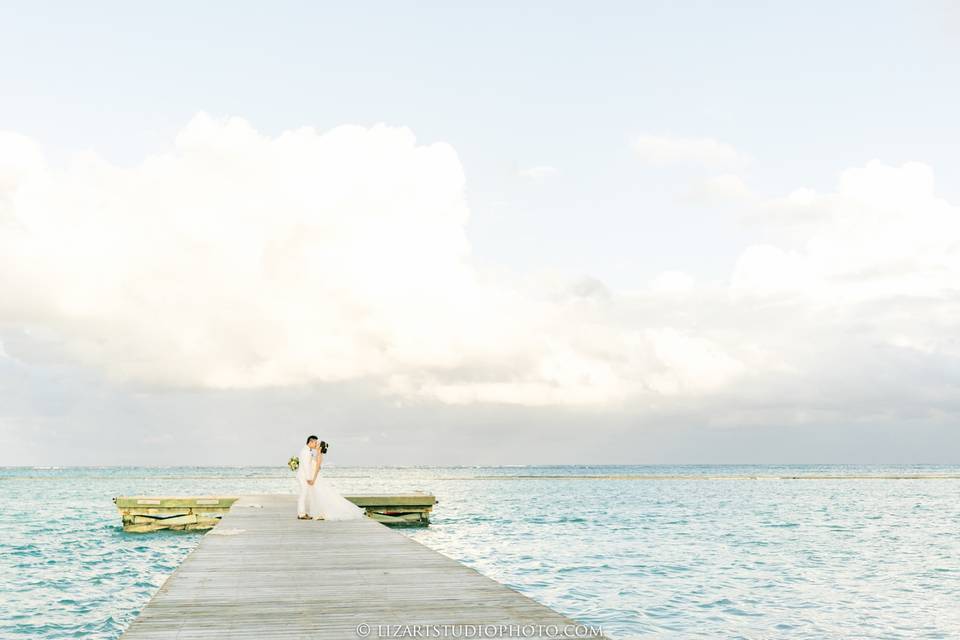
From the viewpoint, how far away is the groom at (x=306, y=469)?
21.3m

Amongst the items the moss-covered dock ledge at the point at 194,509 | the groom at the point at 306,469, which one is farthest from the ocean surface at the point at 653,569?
the groom at the point at 306,469

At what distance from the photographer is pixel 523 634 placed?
25.1ft

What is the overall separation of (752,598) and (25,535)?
31309 mm

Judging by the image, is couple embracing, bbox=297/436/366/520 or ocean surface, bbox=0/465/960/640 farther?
couple embracing, bbox=297/436/366/520

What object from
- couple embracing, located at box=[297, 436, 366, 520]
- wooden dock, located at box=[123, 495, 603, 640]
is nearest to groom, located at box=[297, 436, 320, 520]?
couple embracing, located at box=[297, 436, 366, 520]

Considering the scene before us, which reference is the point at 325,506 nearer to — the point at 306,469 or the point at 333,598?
the point at 306,469

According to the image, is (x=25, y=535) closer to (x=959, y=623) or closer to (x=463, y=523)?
(x=463, y=523)

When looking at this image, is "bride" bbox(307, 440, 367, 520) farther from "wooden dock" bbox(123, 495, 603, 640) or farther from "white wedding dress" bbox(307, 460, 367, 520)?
"wooden dock" bbox(123, 495, 603, 640)

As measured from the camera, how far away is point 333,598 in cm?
992

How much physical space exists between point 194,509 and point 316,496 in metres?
14.9

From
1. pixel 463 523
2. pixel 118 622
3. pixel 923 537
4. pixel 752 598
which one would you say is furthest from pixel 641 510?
pixel 118 622

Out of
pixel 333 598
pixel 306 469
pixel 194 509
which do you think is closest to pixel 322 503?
pixel 306 469

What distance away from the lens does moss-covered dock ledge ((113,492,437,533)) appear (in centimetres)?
3394

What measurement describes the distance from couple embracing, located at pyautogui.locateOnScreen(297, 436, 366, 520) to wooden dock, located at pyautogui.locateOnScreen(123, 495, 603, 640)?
5461mm
